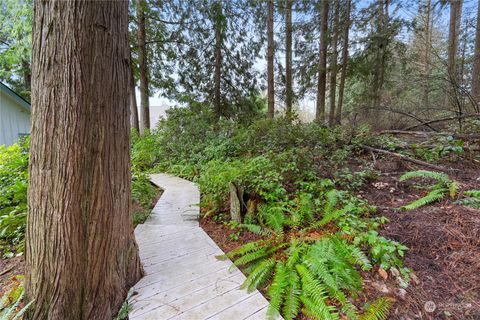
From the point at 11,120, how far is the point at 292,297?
10834 millimetres

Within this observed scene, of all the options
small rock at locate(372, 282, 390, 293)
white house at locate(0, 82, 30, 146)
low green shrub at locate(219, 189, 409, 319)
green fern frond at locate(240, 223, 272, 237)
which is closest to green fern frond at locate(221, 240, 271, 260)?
low green shrub at locate(219, 189, 409, 319)

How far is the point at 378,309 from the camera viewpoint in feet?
5.32

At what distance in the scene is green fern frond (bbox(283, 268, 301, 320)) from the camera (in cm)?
165

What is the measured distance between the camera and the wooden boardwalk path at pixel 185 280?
5.51 feet

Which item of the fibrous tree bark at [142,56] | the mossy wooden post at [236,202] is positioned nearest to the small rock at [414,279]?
the mossy wooden post at [236,202]

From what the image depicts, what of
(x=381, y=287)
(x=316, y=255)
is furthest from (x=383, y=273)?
(x=316, y=255)

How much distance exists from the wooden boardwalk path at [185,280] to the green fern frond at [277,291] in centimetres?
7

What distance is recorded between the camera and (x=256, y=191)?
334 centimetres

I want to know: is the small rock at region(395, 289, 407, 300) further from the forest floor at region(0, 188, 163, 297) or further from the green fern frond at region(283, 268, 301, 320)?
the forest floor at region(0, 188, 163, 297)

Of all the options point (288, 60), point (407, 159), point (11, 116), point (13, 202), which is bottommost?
point (13, 202)

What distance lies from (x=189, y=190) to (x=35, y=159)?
10.5 ft

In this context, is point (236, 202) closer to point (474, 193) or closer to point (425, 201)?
point (425, 201)

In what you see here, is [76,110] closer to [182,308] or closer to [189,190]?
[182,308]

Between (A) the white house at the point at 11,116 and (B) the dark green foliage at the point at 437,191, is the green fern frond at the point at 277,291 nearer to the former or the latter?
(B) the dark green foliage at the point at 437,191
